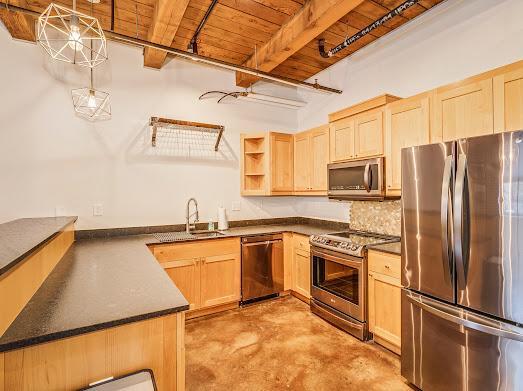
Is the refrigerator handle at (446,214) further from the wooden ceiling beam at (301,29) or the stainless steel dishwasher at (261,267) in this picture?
the stainless steel dishwasher at (261,267)

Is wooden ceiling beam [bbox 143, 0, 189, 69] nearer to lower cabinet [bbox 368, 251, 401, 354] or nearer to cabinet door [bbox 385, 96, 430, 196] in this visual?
cabinet door [bbox 385, 96, 430, 196]

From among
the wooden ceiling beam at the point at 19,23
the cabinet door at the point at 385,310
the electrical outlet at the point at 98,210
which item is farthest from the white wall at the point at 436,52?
the wooden ceiling beam at the point at 19,23

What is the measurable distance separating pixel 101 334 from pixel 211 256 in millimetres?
2021

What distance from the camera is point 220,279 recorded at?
→ 3229mm

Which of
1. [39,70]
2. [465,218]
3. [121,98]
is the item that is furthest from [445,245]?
[39,70]

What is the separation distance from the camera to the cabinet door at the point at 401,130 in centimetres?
236

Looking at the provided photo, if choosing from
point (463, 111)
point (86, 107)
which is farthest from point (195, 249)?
point (463, 111)

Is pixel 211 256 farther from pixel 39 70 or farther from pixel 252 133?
pixel 39 70

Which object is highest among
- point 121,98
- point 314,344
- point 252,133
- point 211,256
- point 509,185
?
point 121,98

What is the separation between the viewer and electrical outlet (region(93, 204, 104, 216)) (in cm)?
302

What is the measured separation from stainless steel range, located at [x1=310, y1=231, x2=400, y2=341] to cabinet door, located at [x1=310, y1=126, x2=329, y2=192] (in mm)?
720

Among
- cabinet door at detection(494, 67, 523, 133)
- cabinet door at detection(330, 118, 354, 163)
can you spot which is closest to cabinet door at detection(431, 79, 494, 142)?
cabinet door at detection(494, 67, 523, 133)

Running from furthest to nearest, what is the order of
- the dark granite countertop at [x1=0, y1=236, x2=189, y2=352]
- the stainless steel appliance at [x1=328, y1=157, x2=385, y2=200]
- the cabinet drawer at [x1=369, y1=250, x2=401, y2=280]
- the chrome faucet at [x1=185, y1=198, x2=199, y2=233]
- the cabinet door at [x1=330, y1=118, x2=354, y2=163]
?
1. the chrome faucet at [x1=185, y1=198, x2=199, y2=233]
2. the cabinet door at [x1=330, y1=118, x2=354, y2=163]
3. the stainless steel appliance at [x1=328, y1=157, x2=385, y2=200]
4. the cabinet drawer at [x1=369, y1=250, x2=401, y2=280]
5. the dark granite countertop at [x1=0, y1=236, x2=189, y2=352]

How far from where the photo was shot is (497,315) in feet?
5.09
